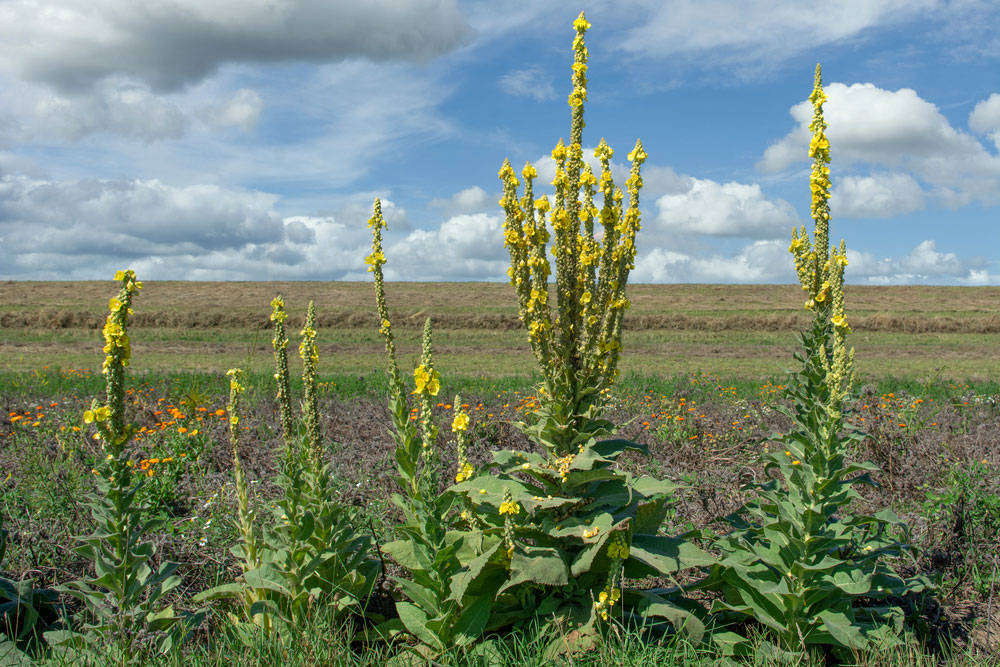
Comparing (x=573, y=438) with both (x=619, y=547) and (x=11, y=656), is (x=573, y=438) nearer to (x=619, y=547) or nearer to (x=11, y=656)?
(x=619, y=547)

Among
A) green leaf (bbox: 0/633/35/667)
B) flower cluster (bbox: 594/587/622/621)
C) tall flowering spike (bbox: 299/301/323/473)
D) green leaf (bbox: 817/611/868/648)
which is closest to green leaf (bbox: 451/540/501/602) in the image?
flower cluster (bbox: 594/587/622/621)

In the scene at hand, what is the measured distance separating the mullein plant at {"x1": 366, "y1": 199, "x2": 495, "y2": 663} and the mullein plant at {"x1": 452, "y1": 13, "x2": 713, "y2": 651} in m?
0.14

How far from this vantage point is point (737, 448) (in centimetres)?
764

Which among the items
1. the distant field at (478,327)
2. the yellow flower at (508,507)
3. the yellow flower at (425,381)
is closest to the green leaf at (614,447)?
the yellow flower at (508,507)

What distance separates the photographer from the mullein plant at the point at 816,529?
3.37m

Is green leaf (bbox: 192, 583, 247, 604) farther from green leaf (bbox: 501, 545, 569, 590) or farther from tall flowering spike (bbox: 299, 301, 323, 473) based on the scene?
green leaf (bbox: 501, 545, 569, 590)

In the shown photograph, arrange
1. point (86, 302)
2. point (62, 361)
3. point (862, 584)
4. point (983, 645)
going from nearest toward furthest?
point (862, 584) < point (983, 645) < point (62, 361) < point (86, 302)

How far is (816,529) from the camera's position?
3.48 metres

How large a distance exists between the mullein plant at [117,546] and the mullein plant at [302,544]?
0.35 meters

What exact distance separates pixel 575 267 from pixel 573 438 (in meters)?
0.89

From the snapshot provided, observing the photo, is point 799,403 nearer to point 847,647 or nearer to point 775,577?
point 775,577

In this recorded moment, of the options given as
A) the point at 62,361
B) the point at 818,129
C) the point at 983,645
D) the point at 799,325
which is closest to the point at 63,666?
the point at 818,129

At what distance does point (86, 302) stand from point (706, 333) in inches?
1592

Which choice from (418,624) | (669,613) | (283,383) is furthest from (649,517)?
(283,383)
